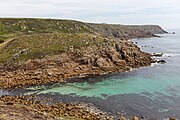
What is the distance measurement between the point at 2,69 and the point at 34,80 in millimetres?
12252

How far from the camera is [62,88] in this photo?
60.3 metres

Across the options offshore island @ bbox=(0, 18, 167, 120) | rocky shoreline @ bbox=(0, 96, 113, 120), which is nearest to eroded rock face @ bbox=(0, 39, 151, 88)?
offshore island @ bbox=(0, 18, 167, 120)

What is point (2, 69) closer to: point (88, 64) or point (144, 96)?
point (88, 64)

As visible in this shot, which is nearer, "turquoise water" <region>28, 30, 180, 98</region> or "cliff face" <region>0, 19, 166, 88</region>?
"turquoise water" <region>28, 30, 180, 98</region>

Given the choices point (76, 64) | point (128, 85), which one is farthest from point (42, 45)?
point (128, 85)

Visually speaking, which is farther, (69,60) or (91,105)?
(69,60)

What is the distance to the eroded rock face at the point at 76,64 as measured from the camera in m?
66.9

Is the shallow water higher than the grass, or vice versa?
the grass

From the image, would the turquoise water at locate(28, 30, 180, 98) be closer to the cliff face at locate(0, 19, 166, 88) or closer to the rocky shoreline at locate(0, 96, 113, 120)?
the cliff face at locate(0, 19, 166, 88)

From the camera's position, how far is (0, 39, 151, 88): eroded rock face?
219 feet

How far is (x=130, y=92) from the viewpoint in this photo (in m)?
57.7

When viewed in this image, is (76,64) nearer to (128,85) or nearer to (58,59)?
(58,59)

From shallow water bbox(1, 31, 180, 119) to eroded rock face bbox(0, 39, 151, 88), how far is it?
482cm

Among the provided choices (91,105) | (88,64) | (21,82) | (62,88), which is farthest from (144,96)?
(21,82)
